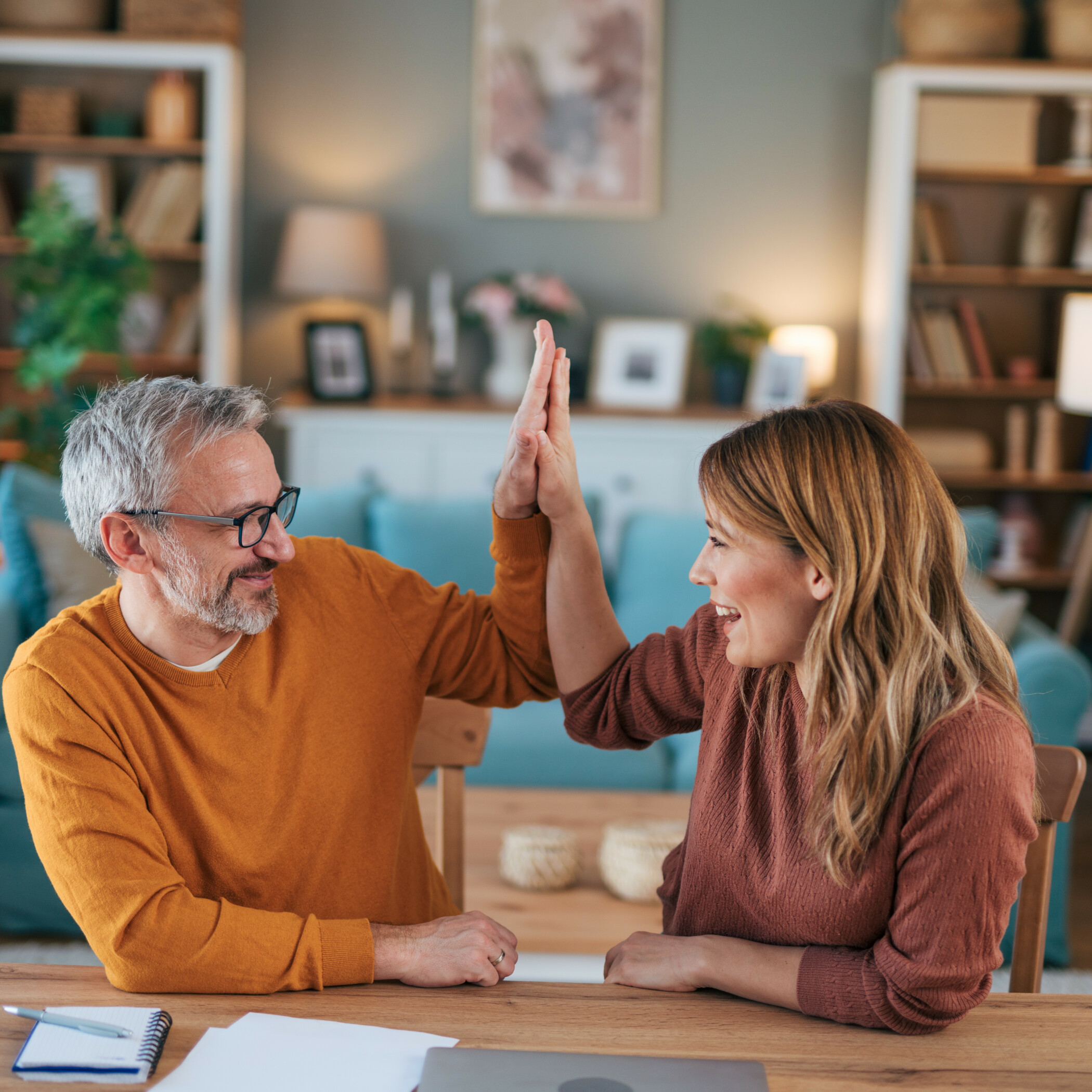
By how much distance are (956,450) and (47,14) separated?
371 centimetres

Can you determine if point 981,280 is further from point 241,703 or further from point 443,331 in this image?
point 241,703

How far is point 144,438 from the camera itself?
127 cm

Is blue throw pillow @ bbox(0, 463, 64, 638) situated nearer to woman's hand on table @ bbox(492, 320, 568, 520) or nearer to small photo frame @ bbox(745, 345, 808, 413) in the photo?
woman's hand on table @ bbox(492, 320, 568, 520)

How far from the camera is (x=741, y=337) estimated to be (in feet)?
15.9

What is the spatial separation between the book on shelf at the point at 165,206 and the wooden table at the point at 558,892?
281 cm

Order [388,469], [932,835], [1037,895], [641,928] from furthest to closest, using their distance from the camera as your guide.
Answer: [388,469] < [641,928] < [1037,895] < [932,835]

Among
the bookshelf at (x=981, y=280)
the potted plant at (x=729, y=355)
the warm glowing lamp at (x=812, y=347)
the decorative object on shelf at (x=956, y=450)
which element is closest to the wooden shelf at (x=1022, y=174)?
the bookshelf at (x=981, y=280)

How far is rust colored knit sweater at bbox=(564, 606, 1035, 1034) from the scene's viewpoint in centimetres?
104

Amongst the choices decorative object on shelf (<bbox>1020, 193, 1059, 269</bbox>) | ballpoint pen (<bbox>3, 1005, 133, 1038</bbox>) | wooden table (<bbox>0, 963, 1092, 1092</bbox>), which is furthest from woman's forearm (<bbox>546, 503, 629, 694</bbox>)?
decorative object on shelf (<bbox>1020, 193, 1059, 269</bbox>)

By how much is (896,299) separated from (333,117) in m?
2.32

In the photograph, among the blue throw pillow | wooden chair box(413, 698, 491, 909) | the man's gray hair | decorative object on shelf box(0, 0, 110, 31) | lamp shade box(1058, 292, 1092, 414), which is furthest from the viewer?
decorative object on shelf box(0, 0, 110, 31)

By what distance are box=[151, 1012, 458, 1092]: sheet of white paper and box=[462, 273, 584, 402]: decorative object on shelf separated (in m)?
3.73

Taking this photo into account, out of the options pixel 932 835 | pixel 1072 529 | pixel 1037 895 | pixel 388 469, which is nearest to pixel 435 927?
pixel 932 835

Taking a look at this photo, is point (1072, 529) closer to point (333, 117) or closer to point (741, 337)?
point (741, 337)
